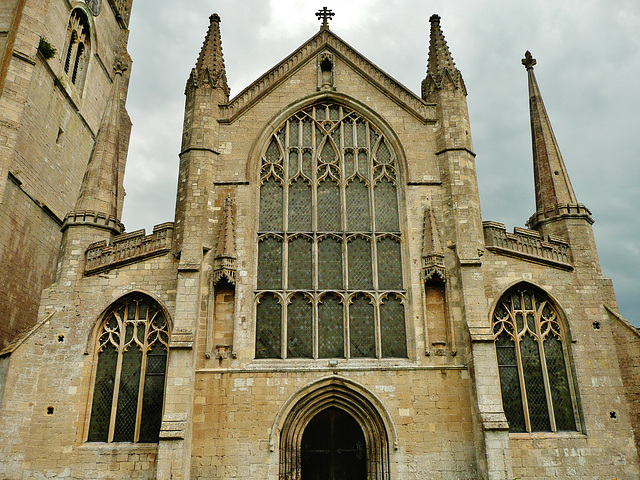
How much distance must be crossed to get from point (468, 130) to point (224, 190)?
7273mm

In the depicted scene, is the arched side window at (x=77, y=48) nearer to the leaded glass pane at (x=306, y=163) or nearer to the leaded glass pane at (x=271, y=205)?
the leaded glass pane at (x=271, y=205)

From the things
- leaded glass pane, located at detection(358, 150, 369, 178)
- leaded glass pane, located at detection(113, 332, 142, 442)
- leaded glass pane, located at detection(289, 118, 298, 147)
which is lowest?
leaded glass pane, located at detection(113, 332, 142, 442)

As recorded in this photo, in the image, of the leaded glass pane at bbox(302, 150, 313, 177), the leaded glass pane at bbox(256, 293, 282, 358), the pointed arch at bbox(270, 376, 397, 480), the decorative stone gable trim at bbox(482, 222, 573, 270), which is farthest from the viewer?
the leaded glass pane at bbox(302, 150, 313, 177)

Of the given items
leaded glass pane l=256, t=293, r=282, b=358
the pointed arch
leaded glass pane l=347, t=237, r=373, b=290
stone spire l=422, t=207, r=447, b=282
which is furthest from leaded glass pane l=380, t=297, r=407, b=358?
leaded glass pane l=256, t=293, r=282, b=358

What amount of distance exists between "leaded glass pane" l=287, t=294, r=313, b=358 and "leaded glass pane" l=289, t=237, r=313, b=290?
356 millimetres

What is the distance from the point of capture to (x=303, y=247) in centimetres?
1457

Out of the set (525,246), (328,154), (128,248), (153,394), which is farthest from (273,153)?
(525,246)

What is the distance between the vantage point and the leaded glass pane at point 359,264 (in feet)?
46.6

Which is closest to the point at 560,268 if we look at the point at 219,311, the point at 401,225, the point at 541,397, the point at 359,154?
the point at 541,397

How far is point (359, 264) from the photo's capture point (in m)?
14.5

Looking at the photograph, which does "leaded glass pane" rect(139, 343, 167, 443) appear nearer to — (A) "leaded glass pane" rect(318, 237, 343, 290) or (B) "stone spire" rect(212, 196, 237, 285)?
(B) "stone spire" rect(212, 196, 237, 285)

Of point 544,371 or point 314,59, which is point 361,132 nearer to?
point 314,59

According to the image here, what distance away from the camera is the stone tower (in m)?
15.9

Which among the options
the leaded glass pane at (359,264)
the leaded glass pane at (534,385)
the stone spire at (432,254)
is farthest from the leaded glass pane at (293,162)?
the leaded glass pane at (534,385)
